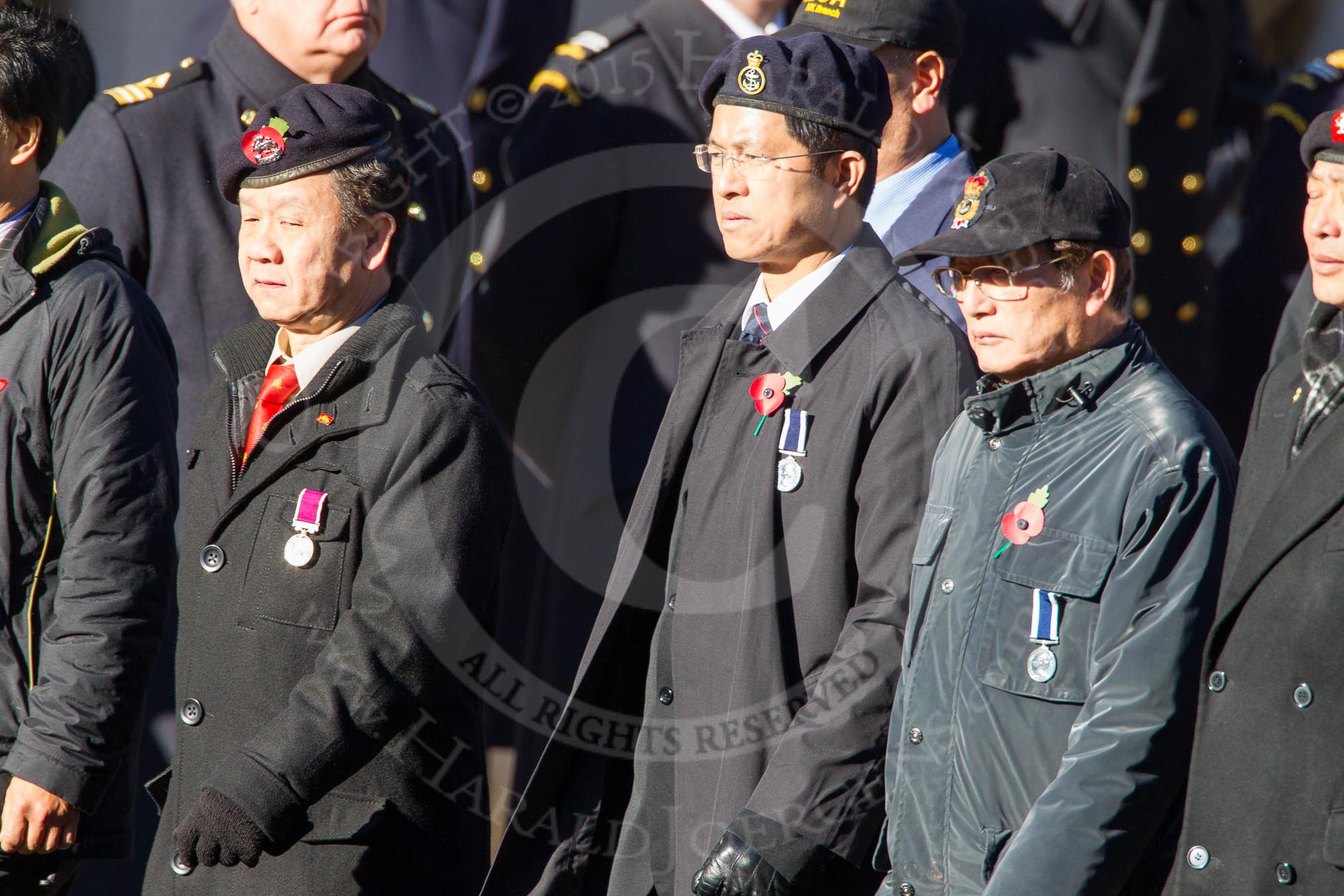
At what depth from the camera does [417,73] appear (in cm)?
477

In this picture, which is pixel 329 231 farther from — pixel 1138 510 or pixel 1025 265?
pixel 1138 510

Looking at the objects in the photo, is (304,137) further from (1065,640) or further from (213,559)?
(1065,640)

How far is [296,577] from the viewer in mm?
2967

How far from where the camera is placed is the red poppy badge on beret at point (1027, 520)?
2.53 meters

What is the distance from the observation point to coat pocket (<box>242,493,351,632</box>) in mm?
2955

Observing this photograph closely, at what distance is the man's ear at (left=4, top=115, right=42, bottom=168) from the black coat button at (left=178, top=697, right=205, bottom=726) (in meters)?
1.30

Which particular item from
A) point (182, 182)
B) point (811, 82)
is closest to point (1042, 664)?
point (811, 82)

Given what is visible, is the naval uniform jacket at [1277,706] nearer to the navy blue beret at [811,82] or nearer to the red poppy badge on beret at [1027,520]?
the red poppy badge on beret at [1027,520]

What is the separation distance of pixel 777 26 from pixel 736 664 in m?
2.28

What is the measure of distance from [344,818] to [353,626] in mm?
354

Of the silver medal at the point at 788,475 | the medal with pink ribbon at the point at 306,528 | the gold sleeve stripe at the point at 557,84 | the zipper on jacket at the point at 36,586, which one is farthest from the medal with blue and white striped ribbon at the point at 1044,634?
the gold sleeve stripe at the point at 557,84

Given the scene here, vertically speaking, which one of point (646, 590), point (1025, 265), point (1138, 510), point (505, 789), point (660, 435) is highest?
point (1025, 265)

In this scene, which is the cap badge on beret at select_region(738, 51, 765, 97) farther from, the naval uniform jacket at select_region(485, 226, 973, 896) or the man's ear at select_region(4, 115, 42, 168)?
the man's ear at select_region(4, 115, 42, 168)

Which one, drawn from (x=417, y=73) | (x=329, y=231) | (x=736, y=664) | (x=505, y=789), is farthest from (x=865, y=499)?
(x=417, y=73)
